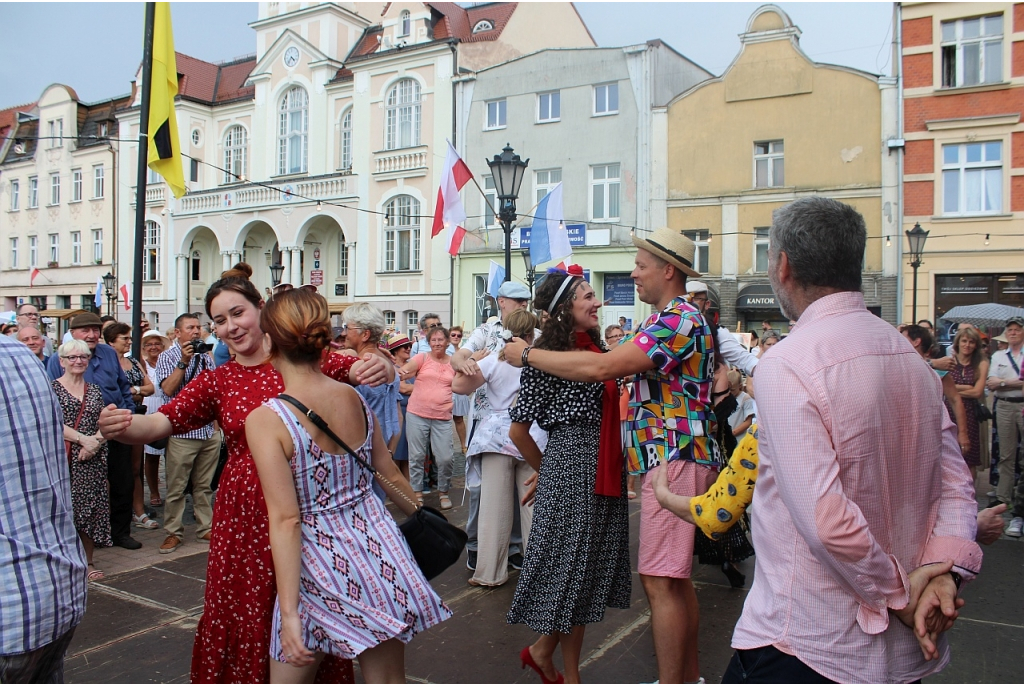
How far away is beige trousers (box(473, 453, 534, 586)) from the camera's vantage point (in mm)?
5367

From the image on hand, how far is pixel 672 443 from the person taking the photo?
10.5 ft

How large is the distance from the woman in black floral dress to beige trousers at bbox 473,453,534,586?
1670 mm

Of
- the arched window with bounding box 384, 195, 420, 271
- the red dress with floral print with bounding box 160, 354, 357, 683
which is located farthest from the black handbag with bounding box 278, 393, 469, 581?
the arched window with bounding box 384, 195, 420, 271

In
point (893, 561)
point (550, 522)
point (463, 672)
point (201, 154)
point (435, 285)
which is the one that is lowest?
point (463, 672)

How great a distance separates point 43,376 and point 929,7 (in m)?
24.5

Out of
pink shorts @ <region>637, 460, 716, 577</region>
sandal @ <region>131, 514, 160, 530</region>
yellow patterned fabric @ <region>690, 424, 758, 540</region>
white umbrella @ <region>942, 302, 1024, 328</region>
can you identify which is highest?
white umbrella @ <region>942, 302, 1024, 328</region>

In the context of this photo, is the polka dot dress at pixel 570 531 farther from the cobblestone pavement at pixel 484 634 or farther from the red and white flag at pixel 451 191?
the red and white flag at pixel 451 191

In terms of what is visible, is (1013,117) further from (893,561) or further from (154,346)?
(893,561)

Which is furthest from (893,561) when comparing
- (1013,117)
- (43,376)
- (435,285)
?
(435,285)

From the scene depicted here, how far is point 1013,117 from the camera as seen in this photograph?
20.1 m

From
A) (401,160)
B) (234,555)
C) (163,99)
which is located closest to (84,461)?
(163,99)

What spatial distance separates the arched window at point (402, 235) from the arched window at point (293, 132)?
18.4 ft

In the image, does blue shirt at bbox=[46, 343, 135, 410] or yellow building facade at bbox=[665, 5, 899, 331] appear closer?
blue shirt at bbox=[46, 343, 135, 410]

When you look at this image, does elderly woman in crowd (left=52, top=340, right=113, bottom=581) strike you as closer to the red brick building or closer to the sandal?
the sandal
